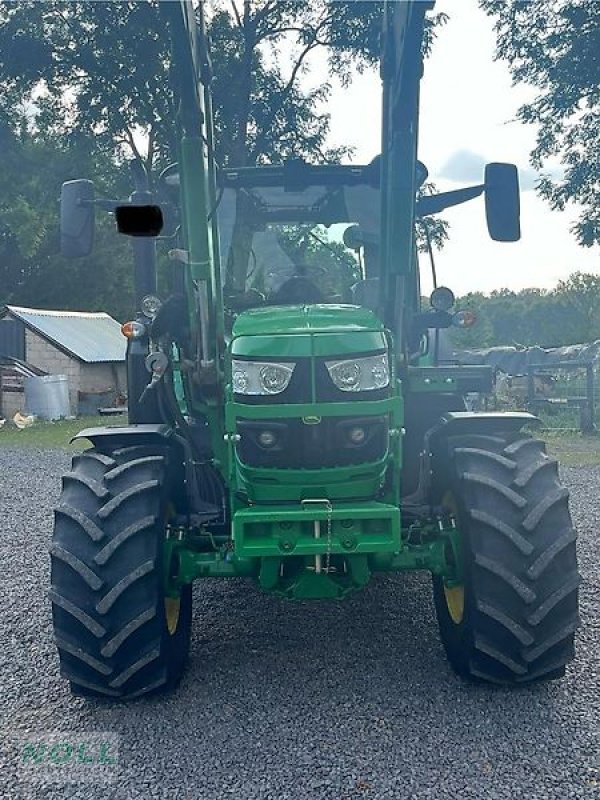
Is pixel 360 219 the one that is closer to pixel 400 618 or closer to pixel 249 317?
pixel 249 317

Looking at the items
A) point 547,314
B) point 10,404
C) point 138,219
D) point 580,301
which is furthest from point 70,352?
point 547,314

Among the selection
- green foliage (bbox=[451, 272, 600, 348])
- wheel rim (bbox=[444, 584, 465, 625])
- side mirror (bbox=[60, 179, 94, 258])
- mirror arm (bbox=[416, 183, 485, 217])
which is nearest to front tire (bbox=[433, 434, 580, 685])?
wheel rim (bbox=[444, 584, 465, 625])

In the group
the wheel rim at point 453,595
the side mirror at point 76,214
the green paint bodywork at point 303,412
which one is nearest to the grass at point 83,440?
the side mirror at point 76,214

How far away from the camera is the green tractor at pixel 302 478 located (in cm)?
359

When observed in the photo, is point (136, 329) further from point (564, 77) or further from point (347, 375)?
point (564, 77)

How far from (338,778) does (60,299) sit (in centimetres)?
3365

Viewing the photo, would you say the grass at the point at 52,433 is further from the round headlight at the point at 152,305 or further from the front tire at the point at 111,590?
the front tire at the point at 111,590

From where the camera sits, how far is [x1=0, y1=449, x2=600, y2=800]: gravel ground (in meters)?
3.03

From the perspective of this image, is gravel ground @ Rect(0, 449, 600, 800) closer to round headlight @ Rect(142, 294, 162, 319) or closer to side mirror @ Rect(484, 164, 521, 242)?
round headlight @ Rect(142, 294, 162, 319)

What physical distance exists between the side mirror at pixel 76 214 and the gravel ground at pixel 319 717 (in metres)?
2.13

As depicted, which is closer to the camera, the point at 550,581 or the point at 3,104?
the point at 550,581

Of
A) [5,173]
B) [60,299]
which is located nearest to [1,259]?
[60,299]

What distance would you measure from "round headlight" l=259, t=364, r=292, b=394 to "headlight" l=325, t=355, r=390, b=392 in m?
0.19

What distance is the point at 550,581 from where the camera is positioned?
11.8 feet
